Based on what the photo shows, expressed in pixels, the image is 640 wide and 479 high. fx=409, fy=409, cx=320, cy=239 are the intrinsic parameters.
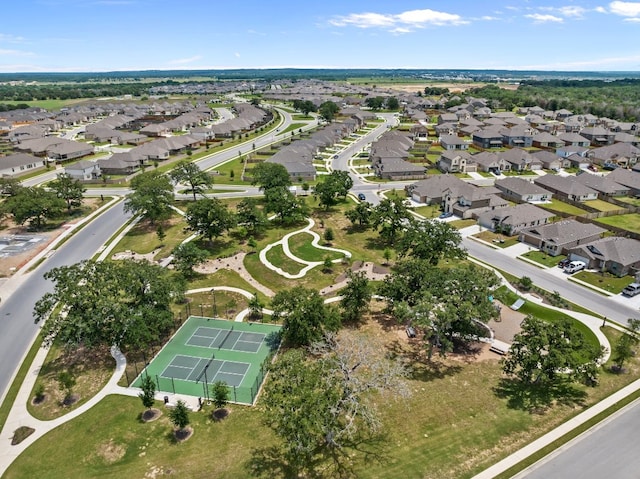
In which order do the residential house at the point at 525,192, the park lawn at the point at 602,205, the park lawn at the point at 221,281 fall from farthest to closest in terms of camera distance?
the residential house at the point at 525,192
the park lawn at the point at 602,205
the park lawn at the point at 221,281

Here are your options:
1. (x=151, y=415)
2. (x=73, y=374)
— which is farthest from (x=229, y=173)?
(x=151, y=415)

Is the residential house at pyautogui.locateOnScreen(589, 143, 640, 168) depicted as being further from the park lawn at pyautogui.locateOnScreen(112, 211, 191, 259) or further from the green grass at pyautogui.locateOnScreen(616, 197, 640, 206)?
the park lawn at pyautogui.locateOnScreen(112, 211, 191, 259)

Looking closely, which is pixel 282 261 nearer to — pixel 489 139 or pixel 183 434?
pixel 183 434

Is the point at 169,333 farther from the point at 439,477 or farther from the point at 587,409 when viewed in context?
the point at 587,409

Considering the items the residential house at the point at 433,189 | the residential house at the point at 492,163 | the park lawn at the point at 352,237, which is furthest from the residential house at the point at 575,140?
the park lawn at the point at 352,237

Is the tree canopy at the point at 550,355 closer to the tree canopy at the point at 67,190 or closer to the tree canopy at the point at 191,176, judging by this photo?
the tree canopy at the point at 191,176

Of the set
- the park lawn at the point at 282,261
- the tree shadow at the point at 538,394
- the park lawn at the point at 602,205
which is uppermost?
the park lawn at the point at 602,205

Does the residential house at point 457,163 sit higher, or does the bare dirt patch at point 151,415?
the residential house at point 457,163
